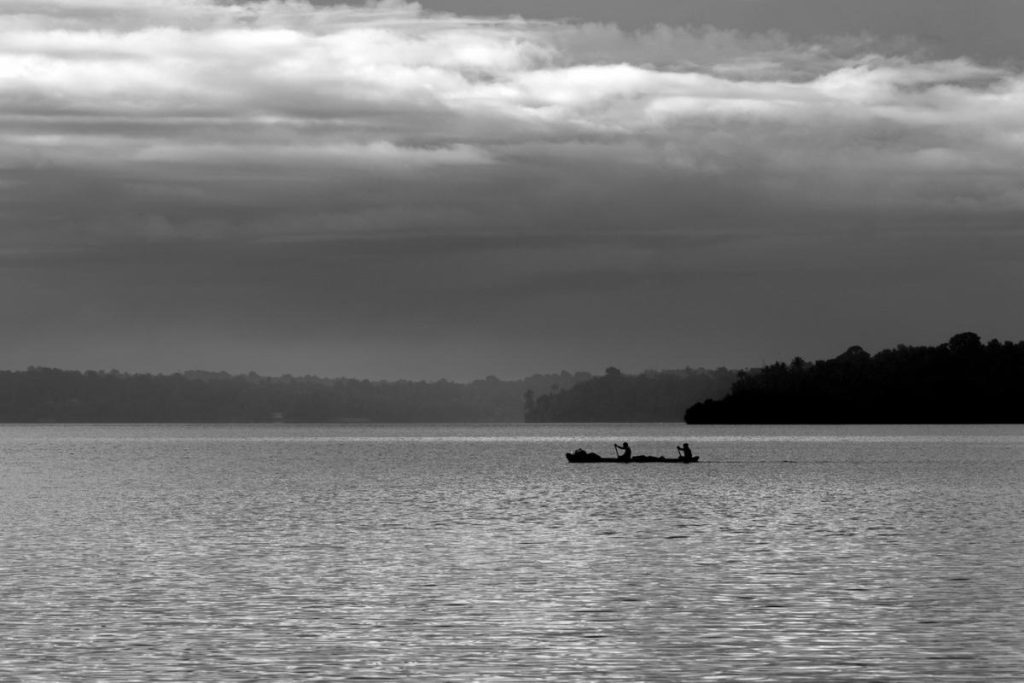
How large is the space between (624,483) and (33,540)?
63612 mm

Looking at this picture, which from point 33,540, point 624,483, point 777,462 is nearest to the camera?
point 33,540

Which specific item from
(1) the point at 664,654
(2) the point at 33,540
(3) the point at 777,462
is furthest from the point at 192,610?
(3) the point at 777,462

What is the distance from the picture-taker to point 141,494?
108000mm

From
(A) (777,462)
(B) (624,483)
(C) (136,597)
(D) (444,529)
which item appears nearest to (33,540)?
(D) (444,529)

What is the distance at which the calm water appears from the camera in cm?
3444

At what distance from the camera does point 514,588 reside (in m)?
47.0

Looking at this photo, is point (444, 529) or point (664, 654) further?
point (444, 529)

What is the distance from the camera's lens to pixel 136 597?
4494 centimetres

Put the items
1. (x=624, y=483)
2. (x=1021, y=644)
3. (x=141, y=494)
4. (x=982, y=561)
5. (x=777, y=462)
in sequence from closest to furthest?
(x=1021, y=644)
(x=982, y=561)
(x=141, y=494)
(x=624, y=483)
(x=777, y=462)

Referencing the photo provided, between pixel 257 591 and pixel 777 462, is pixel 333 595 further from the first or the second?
pixel 777 462

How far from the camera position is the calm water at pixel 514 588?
34.4 meters

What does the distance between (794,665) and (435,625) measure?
9.92 meters

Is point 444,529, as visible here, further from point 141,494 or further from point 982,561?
point 141,494

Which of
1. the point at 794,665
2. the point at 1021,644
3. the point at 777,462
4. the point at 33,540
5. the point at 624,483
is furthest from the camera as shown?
the point at 777,462
